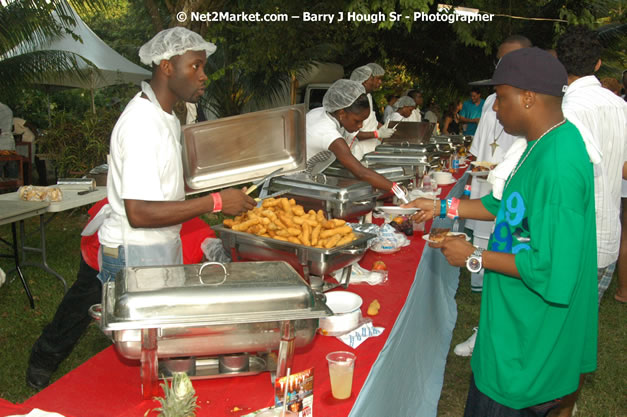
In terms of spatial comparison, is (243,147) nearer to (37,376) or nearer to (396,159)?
(37,376)

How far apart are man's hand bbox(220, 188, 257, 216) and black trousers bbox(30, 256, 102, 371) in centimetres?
80

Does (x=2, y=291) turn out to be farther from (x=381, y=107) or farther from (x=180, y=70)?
(x=381, y=107)

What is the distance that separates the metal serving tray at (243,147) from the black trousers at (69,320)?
0.62 meters

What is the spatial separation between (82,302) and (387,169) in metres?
2.12

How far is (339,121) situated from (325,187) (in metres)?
0.85

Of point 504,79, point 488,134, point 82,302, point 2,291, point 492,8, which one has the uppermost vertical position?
point 492,8

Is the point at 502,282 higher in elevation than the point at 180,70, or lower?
lower

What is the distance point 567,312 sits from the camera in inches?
58.8

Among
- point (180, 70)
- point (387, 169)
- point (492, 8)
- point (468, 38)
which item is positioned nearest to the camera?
point (180, 70)

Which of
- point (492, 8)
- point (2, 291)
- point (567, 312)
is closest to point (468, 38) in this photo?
point (492, 8)

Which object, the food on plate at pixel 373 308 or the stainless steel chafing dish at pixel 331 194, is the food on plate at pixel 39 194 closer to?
the stainless steel chafing dish at pixel 331 194

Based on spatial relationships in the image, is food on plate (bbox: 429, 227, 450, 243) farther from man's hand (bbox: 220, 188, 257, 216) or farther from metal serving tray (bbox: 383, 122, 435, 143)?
metal serving tray (bbox: 383, 122, 435, 143)

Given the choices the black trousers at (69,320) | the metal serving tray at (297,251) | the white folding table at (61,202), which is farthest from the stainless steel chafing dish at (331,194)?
the white folding table at (61,202)

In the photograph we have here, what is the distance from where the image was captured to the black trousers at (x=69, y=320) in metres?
2.41
